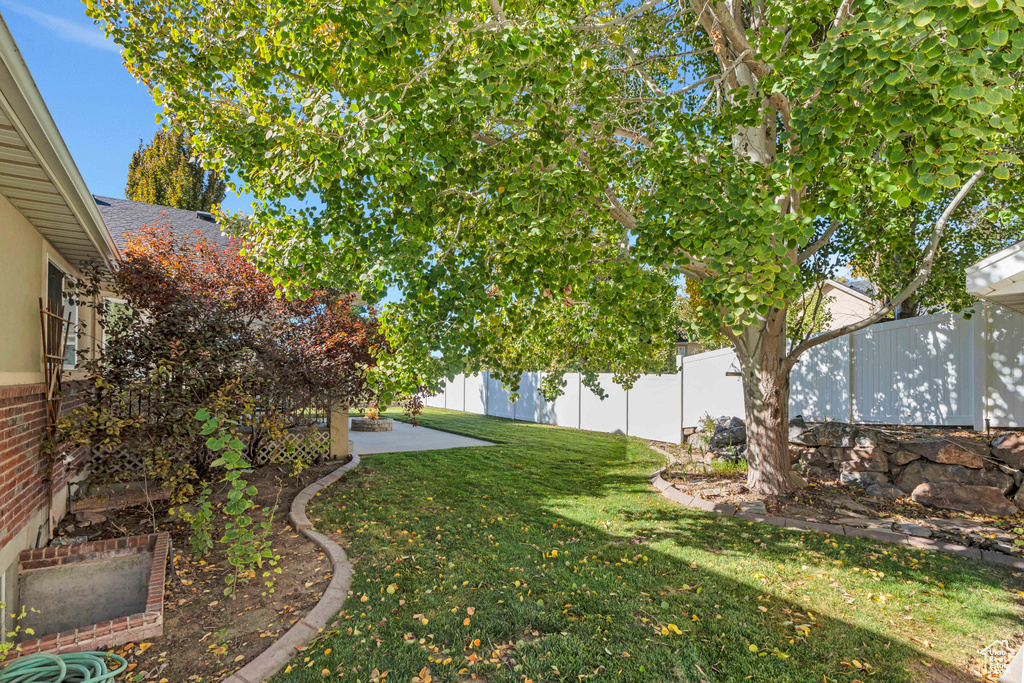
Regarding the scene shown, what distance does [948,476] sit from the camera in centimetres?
660

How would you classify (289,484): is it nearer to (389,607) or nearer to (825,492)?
(389,607)

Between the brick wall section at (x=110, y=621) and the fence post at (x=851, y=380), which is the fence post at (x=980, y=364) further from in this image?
the brick wall section at (x=110, y=621)

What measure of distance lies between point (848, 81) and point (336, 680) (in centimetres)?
566

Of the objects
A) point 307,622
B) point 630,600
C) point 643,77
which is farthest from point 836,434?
point 307,622

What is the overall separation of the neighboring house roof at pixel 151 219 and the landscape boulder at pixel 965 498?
13020 millimetres

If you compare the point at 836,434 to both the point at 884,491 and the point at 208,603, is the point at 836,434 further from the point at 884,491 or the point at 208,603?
the point at 208,603

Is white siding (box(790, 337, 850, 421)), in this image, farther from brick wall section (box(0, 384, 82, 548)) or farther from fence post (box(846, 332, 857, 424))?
brick wall section (box(0, 384, 82, 548))

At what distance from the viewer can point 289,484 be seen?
7.58 meters

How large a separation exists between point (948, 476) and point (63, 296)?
1143 cm

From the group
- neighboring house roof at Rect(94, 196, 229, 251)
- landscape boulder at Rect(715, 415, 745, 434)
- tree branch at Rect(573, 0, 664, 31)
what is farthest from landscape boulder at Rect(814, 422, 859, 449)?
neighboring house roof at Rect(94, 196, 229, 251)

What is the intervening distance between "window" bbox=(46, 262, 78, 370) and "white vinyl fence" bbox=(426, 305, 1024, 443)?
444 centimetres

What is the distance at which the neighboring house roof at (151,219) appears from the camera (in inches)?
429

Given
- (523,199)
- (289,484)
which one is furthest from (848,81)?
→ (289,484)

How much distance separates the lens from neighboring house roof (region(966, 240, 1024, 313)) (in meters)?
4.89
